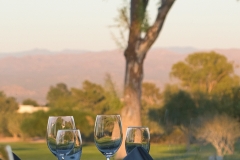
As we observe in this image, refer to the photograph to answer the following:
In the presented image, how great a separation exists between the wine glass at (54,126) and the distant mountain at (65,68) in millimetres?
14036

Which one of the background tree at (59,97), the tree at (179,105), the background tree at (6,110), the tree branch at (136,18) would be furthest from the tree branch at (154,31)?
the background tree at (59,97)

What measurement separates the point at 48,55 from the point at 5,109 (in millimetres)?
6155

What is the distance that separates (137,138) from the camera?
1468 mm

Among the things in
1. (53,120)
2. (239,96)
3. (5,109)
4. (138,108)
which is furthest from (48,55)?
(53,120)

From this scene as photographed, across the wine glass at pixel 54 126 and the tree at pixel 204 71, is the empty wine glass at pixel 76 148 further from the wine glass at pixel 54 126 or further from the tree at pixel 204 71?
the tree at pixel 204 71

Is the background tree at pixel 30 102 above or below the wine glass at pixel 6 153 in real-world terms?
below

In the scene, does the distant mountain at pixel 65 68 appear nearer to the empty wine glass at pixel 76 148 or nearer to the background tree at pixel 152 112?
the background tree at pixel 152 112

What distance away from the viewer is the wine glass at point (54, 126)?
58.0 inches

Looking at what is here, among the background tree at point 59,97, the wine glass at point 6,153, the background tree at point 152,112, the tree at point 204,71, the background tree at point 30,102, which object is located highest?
the wine glass at point 6,153

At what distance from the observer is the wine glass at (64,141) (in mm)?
1404

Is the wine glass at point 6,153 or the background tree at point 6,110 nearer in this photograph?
the wine glass at point 6,153

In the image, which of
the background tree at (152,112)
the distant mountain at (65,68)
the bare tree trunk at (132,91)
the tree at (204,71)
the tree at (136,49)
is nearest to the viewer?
the tree at (136,49)

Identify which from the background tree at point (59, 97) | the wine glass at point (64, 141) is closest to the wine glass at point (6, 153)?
the wine glass at point (64, 141)

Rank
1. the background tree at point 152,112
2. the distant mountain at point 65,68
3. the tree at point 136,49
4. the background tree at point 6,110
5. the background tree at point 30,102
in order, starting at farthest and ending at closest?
the background tree at point 30,102 < the distant mountain at point 65,68 < the background tree at point 6,110 < the background tree at point 152,112 < the tree at point 136,49
